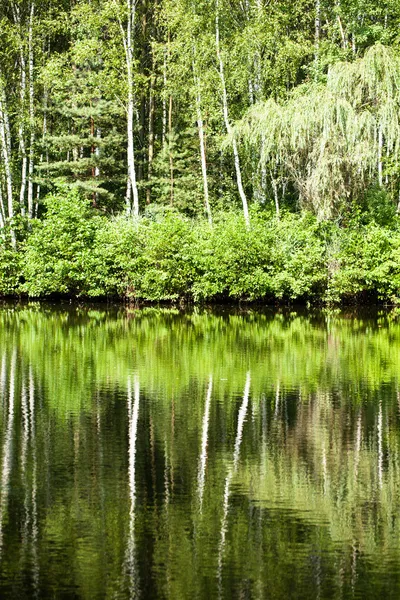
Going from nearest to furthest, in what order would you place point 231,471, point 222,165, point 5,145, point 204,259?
point 231,471
point 204,259
point 5,145
point 222,165

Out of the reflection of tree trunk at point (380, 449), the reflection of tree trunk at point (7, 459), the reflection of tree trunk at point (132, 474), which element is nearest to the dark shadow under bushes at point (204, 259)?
the reflection of tree trunk at point (132, 474)

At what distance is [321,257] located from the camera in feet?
98.4

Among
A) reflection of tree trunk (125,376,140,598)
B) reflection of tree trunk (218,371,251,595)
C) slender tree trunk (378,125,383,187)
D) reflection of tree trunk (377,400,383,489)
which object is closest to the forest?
slender tree trunk (378,125,383,187)

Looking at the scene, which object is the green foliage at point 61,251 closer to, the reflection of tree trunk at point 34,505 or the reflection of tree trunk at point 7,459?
the reflection of tree trunk at point 7,459

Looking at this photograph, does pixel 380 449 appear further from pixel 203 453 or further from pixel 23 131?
pixel 23 131

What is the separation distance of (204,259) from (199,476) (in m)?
22.2

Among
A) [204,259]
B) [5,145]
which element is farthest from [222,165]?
[204,259]

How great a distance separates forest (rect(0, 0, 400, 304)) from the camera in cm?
2958

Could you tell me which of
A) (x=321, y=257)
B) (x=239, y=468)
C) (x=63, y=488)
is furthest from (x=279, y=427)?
(x=321, y=257)

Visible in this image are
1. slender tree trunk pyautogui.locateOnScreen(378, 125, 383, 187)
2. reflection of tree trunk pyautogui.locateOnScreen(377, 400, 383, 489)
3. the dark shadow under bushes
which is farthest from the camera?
the dark shadow under bushes

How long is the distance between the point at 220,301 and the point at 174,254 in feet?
7.87

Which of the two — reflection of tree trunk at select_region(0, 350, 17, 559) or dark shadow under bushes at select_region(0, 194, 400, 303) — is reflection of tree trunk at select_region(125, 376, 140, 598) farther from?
dark shadow under bushes at select_region(0, 194, 400, 303)

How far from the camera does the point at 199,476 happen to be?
8.24 metres

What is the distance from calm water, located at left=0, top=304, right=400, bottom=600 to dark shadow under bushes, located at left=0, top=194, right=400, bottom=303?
13031 millimetres
